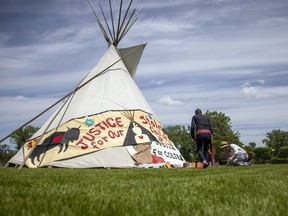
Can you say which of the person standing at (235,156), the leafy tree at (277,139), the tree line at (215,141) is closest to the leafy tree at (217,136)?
the tree line at (215,141)

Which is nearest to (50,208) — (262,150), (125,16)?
(125,16)

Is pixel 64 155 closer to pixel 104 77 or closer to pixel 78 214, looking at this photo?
pixel 104 77

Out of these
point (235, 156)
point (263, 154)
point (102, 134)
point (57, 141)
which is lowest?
point (263, 154)

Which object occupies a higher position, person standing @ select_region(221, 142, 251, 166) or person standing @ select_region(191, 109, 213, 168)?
person standing @ select_region(191, 109, 213, 168)

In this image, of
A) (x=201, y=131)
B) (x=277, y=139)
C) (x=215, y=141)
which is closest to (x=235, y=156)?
(x=201, y=131)

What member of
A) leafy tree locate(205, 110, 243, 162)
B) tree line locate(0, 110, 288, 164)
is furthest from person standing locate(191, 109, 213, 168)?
leafy tree locate(205, 110, 243, 162)

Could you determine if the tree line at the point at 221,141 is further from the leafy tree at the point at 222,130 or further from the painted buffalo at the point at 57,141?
the painted buffalo at the point at 57,141

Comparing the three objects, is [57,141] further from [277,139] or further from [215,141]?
[277,139]

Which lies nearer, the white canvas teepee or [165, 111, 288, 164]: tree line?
the white canvas teepee

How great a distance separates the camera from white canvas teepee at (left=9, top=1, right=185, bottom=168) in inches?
468

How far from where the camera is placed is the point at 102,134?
12594mm

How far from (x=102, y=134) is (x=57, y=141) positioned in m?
1.90

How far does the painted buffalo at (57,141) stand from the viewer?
12014 millimetres

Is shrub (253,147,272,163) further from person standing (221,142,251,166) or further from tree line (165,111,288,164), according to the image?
person standing (221,142,251,166)
